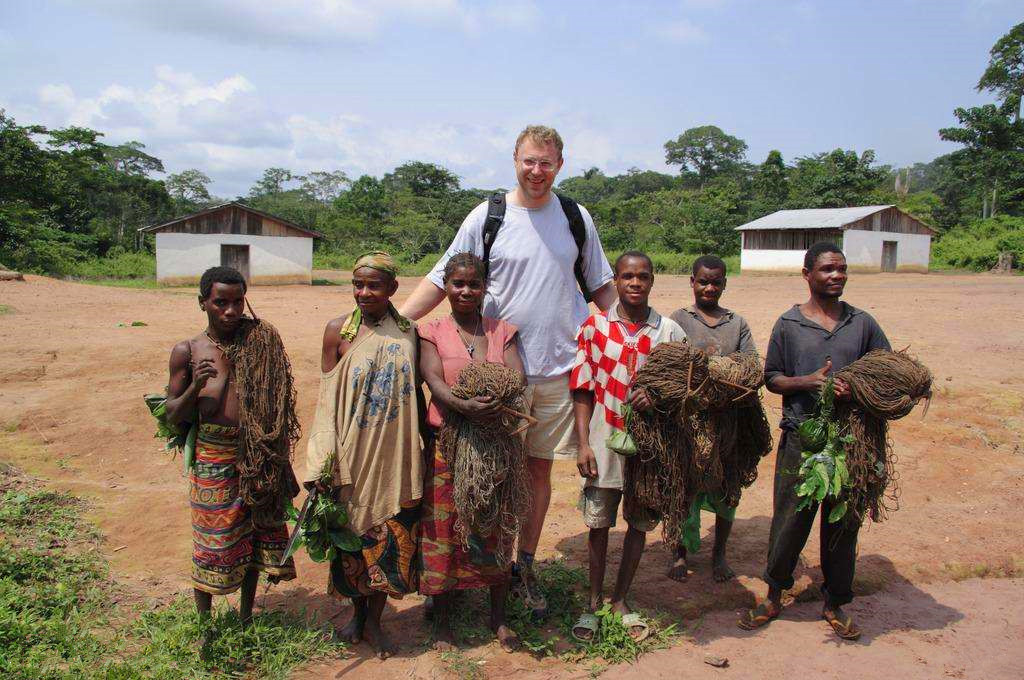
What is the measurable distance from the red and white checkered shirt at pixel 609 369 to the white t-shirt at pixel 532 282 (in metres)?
0.12

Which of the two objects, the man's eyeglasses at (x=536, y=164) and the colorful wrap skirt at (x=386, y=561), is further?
the man's eyeglasses at (x=536, y=164)

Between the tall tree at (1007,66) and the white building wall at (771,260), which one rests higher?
the tall tree at (1007,66)

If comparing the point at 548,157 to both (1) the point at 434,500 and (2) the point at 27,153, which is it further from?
(2) the point at 27,153

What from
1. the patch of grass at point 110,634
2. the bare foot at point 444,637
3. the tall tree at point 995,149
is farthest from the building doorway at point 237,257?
the tall tree at point 995,149

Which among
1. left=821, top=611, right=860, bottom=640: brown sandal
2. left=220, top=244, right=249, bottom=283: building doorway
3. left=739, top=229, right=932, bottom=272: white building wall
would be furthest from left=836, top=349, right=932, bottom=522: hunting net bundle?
left=739, top=229, right=932, bottom=272: white building wall

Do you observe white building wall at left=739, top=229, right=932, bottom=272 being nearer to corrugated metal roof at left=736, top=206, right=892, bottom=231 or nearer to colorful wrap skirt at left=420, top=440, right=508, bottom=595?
corrugated metal roof at left=736, top=206, right=892, bottom=231

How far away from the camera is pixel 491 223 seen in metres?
3.32

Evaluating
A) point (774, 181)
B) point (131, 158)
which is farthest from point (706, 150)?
point (131, 158)

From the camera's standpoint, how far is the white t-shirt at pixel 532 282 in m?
3.30

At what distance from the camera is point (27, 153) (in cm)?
2431

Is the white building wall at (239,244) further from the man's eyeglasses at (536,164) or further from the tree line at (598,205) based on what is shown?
the man's eyeglasses at (536,164)

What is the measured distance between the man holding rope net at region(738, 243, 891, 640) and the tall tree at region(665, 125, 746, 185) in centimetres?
5937

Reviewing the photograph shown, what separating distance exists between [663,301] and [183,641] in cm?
1501

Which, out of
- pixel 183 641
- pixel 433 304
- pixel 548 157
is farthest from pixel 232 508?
pixel 548 157
